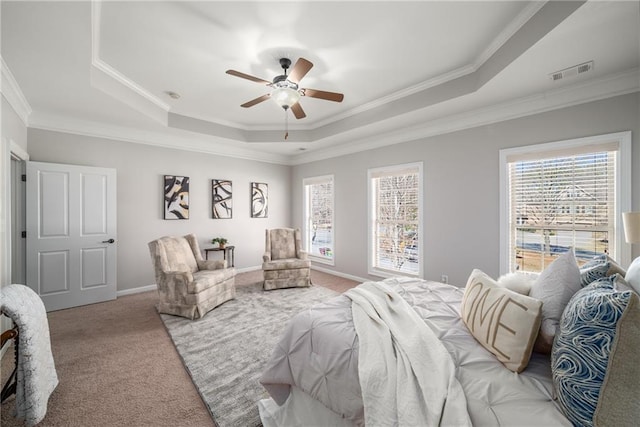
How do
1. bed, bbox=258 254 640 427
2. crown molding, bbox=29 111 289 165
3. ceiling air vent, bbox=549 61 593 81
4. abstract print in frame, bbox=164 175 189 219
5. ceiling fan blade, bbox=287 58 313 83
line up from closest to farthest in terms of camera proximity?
bed, bbox=258 254 640 427 < ceiling fan blade, bbox=287 58 313 83 < ceiling air vent, bbox=549 61 593 81 < crown molding, bbox=29 111 289 165 < abstract print in frame, bbox=164 175 189 219

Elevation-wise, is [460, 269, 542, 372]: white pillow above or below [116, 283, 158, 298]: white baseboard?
above

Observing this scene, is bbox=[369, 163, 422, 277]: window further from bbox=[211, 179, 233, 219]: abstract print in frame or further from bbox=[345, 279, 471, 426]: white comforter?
bbox=[345, 279, 471, 426]: white comforter

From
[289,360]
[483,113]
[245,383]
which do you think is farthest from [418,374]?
[483,113]

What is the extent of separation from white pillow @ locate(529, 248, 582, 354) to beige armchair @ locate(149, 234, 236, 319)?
127 inches

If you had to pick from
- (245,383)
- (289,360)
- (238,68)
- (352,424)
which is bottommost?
(245,383)

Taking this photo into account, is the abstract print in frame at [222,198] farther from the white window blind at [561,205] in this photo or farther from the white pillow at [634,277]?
the white pillow at [634,277]

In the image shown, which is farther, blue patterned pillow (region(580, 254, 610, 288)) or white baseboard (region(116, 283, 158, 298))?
white baseboard (region(116, 283, 158, 298))

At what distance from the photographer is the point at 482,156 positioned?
3451mm

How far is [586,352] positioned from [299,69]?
97.7 inches

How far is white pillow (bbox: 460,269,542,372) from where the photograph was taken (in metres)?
1.17

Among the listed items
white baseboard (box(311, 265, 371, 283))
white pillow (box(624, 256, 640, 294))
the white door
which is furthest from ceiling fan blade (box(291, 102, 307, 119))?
white baseboard (box(311, 265, 371, 283))

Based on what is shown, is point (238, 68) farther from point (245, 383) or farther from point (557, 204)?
point (557, 204)

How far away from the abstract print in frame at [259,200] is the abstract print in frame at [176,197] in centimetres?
132

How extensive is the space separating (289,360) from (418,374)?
2.56ft
